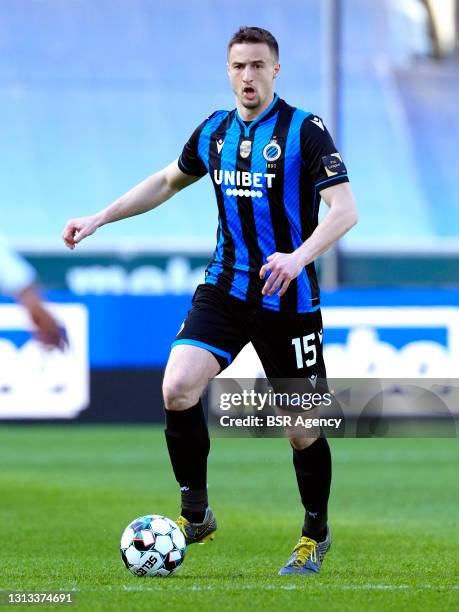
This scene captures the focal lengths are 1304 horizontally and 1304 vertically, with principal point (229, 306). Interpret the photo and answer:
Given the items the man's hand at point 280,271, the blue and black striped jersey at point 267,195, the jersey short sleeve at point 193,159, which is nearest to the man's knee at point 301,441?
the blue and black striped jersey at point 267,195

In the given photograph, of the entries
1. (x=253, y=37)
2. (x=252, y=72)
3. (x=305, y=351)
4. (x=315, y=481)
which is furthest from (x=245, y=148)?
(x=315, y=481)

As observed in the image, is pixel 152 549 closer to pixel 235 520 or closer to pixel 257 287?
pixel 257 287

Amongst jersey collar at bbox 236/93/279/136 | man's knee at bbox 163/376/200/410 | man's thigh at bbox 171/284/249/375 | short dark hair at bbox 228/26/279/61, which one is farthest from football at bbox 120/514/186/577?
short dark hair at bbox 228/26/279/61

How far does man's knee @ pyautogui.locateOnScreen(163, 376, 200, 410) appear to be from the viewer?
16.6 ft

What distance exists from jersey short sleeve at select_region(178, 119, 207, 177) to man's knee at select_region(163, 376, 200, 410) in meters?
1.01

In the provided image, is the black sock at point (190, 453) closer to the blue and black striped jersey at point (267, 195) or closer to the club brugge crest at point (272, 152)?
Result: the blue and black striped jersey at point (267, 195)

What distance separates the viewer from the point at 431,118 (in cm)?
2173

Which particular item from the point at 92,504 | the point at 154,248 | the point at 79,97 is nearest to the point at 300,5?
the point at 79,97

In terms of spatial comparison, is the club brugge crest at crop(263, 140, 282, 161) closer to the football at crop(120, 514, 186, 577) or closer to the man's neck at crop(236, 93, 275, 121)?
the man's neck at crop(236, 93, 275, 121)

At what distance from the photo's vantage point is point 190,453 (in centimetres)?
523

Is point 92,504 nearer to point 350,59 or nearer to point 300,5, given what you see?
point 350,59

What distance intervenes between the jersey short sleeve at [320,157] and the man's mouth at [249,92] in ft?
0.76

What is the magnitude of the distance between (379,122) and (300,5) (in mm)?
2728

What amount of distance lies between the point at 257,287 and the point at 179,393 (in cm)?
54
